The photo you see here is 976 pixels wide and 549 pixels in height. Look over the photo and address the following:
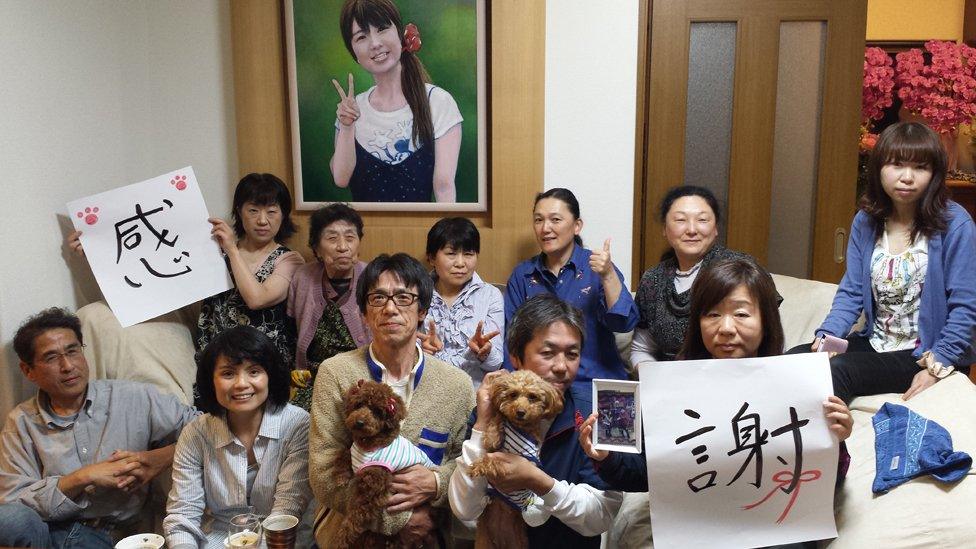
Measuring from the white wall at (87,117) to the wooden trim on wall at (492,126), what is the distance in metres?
0.12

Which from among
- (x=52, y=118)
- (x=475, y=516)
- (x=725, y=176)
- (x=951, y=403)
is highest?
(x=52, y=118)

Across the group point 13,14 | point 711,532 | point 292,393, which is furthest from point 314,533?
point 13,14

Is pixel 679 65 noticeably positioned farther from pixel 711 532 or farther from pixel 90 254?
pixel 90 254

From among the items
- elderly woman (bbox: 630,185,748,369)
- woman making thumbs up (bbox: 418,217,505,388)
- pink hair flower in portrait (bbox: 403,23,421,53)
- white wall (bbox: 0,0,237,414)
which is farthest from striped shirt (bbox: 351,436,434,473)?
pink hair flower in portrait (bbox: 403,23,421,53)

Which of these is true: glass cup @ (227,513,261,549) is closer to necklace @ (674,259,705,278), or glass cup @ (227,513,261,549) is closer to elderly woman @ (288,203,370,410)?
elderly woman @ (288,203,370,410)

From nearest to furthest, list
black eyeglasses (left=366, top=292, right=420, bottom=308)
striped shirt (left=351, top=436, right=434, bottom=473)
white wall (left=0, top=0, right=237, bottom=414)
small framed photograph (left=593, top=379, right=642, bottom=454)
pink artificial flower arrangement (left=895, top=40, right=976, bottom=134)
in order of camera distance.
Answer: small framed photograph (left=593, top=379, right=642, bottom=454) → striped shirt (left=351, top=436, right=434, bottom=473) → black eyeglasses (left=366, top=292, right=420, bottom=308) → white wall (left=0, top=0, right=237, bottom=414) → pink artificial flower arrangement (left=895, top=40, right=976, bottom=134)

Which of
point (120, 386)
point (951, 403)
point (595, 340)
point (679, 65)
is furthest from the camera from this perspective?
point (679, 65)

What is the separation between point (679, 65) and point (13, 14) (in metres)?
2.27

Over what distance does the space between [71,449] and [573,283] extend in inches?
63.5

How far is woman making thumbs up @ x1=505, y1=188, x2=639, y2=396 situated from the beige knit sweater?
69 cm

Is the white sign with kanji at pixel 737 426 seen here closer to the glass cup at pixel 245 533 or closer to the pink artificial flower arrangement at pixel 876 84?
the glass cup at pixel 245 533

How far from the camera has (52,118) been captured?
7.72 ft

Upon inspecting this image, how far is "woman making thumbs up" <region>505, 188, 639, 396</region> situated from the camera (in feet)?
8.11

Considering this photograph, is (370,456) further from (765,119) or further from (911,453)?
(765,119)
